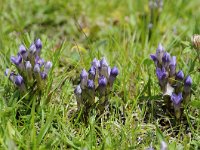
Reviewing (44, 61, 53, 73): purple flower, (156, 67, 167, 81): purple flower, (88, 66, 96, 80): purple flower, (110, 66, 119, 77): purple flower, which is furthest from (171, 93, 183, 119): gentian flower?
(44, 61, 53, 73): purple flower

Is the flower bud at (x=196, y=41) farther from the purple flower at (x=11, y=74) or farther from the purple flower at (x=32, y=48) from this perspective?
the purple flower at (x=11, y=74)

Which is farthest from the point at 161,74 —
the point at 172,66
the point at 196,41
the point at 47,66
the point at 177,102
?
the point at 47,66

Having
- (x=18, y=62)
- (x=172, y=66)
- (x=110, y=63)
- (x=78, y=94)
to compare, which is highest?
(x=110, y=63)

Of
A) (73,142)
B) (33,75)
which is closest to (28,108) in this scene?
(33,75)

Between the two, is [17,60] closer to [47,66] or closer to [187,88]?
[47,66]

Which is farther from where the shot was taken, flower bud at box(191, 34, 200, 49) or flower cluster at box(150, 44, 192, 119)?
flower bud at box(191, 34, 200, 49)

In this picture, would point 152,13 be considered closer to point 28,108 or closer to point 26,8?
point 26,8

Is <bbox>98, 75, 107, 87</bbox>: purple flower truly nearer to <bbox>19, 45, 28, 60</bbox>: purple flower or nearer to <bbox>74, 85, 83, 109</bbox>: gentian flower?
<bbox>74, 85, 83, 109</bbox>: gentian flower
